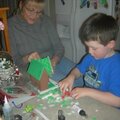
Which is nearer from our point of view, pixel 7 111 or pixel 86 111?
pixel 7 111

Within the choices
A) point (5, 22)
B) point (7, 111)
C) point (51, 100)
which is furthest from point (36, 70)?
point (5, 22)

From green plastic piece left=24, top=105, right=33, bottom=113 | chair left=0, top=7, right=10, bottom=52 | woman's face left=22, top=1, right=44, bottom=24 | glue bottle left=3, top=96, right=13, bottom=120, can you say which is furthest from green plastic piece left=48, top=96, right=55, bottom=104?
woman's face left=22, top=1, right=44, bottom=24

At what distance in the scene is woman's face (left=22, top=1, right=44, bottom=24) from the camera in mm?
1780

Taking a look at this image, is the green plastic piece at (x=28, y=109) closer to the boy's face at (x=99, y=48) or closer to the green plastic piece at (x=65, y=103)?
the green plastic piece at (x=65, y=103)

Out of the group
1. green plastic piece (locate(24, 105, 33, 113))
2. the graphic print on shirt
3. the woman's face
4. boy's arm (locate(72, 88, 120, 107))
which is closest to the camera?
green plastic piece (locate(24, 105, 33, 113))

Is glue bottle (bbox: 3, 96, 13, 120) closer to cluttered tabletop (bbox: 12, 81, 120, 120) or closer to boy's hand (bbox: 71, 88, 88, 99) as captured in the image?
cluttered tabletop (bbox: 12, 81, 120, 120)

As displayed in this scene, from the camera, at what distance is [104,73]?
136 centimetres

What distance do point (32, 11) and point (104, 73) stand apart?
0.81m

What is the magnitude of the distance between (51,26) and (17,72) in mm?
691

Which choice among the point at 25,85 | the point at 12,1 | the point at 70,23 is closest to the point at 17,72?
the point at 25,85

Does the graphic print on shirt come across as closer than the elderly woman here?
Yes

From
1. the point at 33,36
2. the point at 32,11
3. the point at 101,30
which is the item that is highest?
the point at 32,11

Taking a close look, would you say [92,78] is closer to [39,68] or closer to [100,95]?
[100,95]

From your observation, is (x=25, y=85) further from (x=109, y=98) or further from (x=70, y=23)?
(x=70, y=23)
